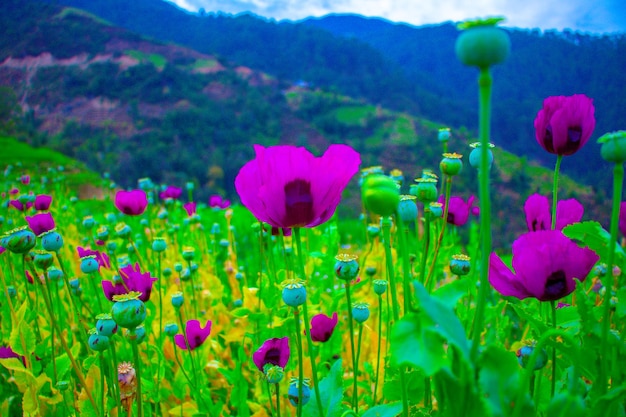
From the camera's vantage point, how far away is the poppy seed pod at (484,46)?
0.23 metres

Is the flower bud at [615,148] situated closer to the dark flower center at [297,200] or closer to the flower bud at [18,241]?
the dark flower center at [297,200]

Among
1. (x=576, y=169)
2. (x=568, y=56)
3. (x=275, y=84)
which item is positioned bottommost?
(x=576, y=169)

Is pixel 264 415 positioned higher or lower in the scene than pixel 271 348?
lower

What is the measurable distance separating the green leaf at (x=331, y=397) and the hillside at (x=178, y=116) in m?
11.0

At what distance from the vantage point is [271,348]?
2.02ft

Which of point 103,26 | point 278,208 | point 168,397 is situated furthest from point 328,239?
point 103,26

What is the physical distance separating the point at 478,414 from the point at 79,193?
617 centimetres

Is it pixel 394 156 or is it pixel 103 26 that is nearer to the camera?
pixel 394 156

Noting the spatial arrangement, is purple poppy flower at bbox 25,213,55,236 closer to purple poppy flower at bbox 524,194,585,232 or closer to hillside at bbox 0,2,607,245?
purple poppy flower at bbox 524,194,585,232

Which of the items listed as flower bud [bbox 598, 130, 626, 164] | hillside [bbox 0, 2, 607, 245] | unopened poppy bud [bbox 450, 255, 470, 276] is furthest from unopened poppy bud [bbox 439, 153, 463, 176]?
hillside [bbox 0, 2, 607, 245]

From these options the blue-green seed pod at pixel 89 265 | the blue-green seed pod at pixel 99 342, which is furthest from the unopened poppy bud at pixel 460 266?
the blue-green seed pod at pixel 89 265

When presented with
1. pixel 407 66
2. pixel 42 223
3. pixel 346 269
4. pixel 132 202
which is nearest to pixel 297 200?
pixel 346 269

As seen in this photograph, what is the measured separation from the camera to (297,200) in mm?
472

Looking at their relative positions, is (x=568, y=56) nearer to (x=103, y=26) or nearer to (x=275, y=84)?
(x=275, y=84)
